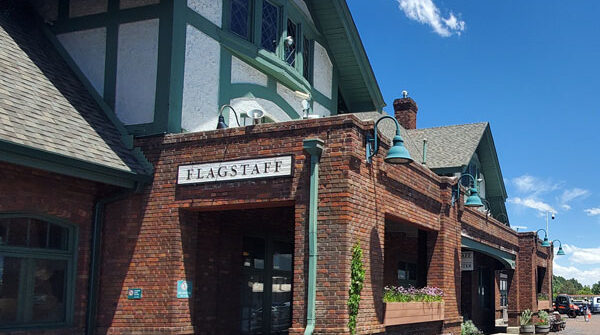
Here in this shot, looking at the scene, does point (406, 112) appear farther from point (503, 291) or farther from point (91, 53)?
point (91, 53)

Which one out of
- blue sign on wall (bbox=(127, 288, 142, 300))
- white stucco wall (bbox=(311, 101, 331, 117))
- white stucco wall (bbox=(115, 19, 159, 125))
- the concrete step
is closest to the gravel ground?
the concrete step

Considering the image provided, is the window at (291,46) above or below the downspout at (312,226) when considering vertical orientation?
above

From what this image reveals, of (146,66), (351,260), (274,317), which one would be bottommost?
(274,317)

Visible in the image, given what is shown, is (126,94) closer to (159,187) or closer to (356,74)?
(159,187)

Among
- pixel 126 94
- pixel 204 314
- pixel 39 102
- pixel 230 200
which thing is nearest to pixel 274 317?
pixel 204 314

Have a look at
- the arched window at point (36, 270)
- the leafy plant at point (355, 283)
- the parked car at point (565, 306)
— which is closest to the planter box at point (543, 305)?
the parked car at point (565, 306)

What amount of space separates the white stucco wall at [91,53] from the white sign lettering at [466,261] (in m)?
12.4

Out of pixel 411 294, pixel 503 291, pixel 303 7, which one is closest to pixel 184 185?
pixel 411 294

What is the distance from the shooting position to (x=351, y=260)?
35.9 feet

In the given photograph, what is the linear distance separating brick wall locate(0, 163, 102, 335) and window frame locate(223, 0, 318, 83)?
4.44 metres

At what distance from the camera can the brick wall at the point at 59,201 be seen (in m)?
10.6

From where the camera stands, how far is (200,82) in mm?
13211

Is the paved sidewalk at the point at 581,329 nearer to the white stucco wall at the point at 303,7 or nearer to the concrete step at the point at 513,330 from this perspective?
the concrete step at the point at 513,330

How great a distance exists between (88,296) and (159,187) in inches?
88.0
